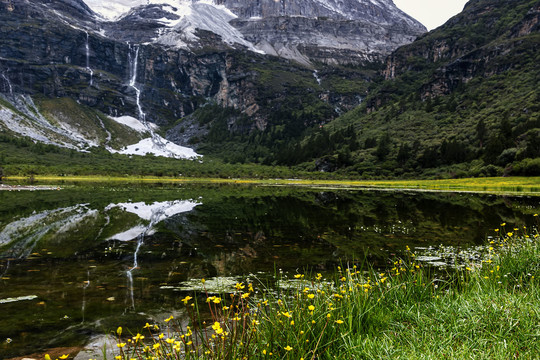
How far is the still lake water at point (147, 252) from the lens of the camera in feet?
26.4

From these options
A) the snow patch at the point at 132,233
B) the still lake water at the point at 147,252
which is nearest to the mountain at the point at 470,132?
the still lake water at the point at 147,252

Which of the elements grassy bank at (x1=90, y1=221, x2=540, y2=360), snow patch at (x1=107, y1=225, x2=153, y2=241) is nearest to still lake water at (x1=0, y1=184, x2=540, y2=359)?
snow patch at (x1=107, y1=225, x2=153, y2=241)

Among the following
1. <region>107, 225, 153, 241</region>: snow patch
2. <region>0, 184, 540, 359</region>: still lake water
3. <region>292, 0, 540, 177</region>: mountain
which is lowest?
<region>107, 225, 153, 241</region>: snow patch

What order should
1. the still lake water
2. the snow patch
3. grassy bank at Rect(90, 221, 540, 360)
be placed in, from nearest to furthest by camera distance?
grassy bank at Rect(90, 221, 540, 360), the still lake water, the snow patch

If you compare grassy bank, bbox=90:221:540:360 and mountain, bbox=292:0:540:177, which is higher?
mountain, bbox=292:0:540:177

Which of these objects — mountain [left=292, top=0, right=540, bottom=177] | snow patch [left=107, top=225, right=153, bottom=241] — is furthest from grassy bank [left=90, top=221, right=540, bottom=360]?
mountain [left=292, top=0, right=540, bottom=177]

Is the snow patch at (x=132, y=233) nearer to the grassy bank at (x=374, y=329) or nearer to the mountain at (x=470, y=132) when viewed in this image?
the grassy bank at (x=374, y=329)

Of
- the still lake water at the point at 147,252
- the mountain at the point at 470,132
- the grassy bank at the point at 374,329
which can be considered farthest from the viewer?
the mountain at the point at 470,132

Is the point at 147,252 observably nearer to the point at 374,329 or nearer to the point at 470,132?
the point at 374,329

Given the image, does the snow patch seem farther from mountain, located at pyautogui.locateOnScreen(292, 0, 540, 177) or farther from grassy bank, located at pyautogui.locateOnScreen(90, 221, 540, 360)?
mountain, located at pyautogui.locateOnScreen(292, 0, 540, 177)

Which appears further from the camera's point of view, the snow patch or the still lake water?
the snow patch

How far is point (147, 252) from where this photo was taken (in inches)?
600

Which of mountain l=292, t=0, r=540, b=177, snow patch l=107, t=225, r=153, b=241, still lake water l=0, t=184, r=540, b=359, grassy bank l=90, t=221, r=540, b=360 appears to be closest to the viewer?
grassy bank l=90, t=221, r=540, b=360

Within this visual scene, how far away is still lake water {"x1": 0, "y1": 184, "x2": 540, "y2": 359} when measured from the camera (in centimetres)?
805
